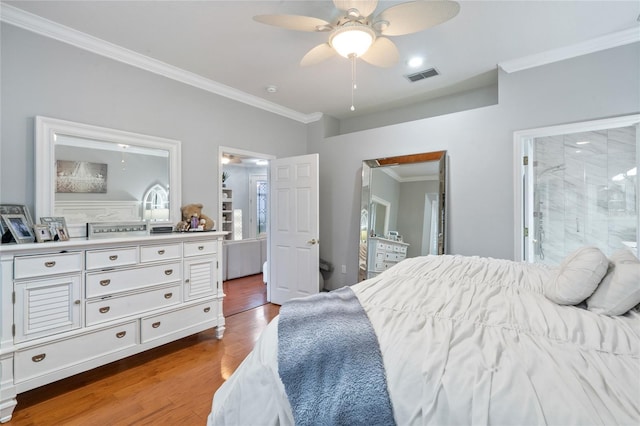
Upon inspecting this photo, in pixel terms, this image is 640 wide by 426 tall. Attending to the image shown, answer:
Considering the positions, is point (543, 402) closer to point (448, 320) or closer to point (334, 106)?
point (448, 320)

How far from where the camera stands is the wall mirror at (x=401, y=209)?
336cm

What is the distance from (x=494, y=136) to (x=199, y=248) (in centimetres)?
319

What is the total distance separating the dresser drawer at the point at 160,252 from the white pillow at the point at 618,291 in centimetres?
277

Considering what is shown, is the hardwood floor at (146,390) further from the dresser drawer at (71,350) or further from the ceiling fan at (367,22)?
the ceiling fan at (367,22)

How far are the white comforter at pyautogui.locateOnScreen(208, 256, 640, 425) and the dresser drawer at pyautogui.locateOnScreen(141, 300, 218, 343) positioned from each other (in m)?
1.57

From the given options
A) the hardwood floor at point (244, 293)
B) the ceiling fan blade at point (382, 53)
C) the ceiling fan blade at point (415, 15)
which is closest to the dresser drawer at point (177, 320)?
the hardwood floor at point (244, 293)

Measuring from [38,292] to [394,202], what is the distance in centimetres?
339

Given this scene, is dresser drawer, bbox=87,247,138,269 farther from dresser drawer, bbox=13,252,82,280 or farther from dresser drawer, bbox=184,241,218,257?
dresser drawer, bbox=184,241,218,257

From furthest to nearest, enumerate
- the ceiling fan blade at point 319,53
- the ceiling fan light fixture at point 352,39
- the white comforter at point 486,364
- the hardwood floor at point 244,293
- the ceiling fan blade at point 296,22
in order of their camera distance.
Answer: the hardwood floor at point 244,293 → the ceiling fan blade at point 319,53 → the ceiling fan light fixture at point 352,39 → the ceiling fan blade at point 296,22 → the white comforter at point 486,364

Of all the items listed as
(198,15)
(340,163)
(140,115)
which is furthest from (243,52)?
(340,163)

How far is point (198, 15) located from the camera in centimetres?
216

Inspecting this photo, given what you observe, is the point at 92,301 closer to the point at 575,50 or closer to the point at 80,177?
the point at 80,177

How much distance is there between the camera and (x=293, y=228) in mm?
3898

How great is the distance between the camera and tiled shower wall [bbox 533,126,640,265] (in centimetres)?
365
